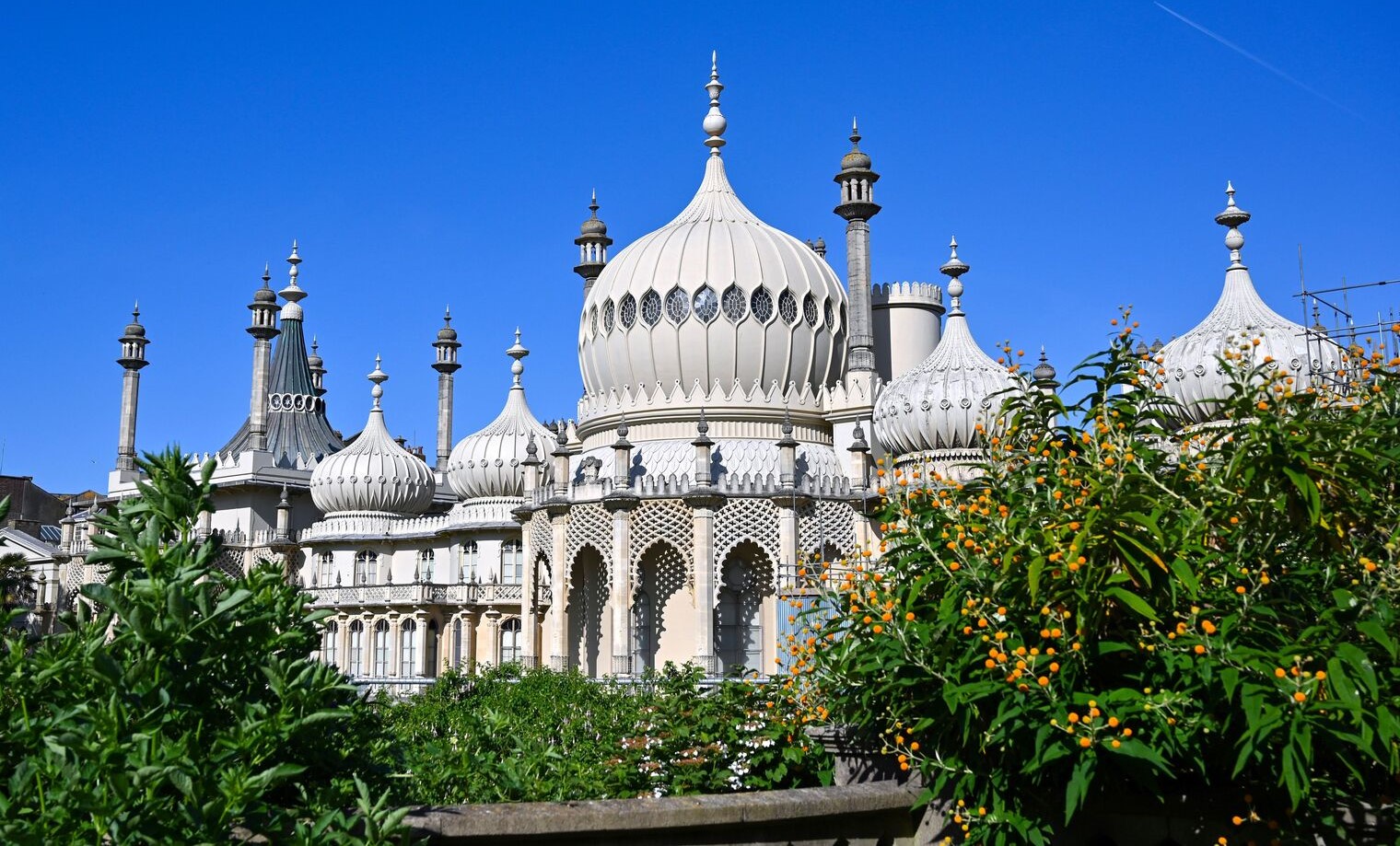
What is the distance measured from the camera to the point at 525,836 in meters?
6.09

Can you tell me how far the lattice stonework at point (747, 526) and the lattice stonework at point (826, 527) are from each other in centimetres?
55

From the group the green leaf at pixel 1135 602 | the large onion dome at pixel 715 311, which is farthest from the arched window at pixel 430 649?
the green leaf at pixel 1135 602

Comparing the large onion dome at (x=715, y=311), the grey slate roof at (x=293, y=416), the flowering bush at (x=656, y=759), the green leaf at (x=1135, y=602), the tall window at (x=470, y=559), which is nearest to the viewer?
the green leaf at (x=1135, y=602)

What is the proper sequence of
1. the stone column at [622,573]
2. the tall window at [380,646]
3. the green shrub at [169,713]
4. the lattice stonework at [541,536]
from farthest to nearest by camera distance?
the tall window at [380,646], the lattice stonework at [541,536], the stone column at [622,573], the green shrub at [169,713]

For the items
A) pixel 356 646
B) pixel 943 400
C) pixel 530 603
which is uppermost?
pixel 943 400

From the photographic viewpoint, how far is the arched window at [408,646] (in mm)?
38406

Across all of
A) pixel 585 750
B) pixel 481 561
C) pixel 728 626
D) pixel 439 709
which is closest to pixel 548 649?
pixel 728 626

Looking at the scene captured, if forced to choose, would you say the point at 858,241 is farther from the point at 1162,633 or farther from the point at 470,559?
the point at 1162,633

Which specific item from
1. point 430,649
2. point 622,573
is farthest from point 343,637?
point 622,573

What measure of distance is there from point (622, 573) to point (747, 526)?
8.77ft

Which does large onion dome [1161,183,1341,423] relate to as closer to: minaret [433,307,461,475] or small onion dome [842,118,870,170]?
small onion dome [842,118,870,170]

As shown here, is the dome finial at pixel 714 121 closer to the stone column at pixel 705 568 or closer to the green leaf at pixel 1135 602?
the stone column at pixel 705 568

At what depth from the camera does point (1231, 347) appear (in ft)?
81.3

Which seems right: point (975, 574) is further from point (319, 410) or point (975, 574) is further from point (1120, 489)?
point (319, 410)
